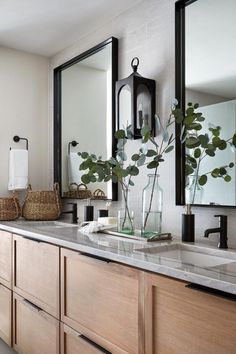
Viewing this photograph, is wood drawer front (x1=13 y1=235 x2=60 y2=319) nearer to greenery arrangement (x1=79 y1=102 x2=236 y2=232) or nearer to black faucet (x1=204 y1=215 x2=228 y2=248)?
greenery arrangement (x1=79 y1=102 x2=236 y2=232)

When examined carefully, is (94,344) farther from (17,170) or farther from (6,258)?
(17,170)

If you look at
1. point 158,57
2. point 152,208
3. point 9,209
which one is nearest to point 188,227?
point 152,208

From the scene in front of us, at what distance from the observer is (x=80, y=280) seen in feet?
5.61

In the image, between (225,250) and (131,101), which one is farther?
(131,101)

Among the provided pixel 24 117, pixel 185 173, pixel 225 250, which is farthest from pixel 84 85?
pixel 225 250

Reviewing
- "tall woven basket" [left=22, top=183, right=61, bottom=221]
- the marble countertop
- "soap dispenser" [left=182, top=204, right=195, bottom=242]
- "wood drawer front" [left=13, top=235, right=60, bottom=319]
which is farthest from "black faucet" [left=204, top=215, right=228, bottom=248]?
"tall woven basket" [left=22, top=183, right=61, bottom=221]

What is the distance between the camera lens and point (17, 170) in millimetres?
2943

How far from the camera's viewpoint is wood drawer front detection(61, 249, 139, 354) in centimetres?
140

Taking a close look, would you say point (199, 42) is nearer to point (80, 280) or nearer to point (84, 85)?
point (84, 85)

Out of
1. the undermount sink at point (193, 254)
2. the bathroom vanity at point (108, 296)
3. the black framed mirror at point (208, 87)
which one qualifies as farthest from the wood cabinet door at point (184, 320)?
the black framed mirror at point (208, 87)

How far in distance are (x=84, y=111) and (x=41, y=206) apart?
0.83m

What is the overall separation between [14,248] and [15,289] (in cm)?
26

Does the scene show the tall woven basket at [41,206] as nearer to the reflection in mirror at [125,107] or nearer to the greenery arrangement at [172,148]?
the greenery arrangement at [172,148]

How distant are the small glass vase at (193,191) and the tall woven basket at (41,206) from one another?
129cm
